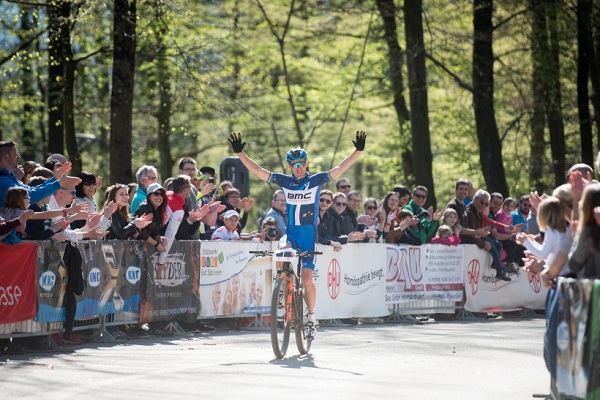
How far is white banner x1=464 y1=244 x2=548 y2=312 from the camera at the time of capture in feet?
69.8

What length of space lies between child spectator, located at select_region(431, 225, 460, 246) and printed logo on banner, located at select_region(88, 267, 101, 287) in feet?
27.2

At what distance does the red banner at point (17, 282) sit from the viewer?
12.5 metres

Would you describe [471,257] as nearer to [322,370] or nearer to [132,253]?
[132,253]

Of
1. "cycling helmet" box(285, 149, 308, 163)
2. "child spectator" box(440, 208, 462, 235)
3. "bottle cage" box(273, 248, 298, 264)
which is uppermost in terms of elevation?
"cycling helmet" box(285, 149, 308, 163)

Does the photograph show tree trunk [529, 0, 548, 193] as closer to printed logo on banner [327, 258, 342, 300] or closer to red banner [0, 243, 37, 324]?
printed logo on banner [327, 258, 342, 300]

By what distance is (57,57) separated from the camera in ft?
81.3

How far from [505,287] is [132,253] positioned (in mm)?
9586

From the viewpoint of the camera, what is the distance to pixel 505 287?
2208 cm

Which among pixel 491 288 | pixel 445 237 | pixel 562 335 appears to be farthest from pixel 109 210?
pixel 491 288

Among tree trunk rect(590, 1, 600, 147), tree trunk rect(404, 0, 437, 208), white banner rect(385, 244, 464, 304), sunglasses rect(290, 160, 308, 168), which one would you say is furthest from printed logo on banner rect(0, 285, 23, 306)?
tree trunk rect(590, 1, 600, 147)

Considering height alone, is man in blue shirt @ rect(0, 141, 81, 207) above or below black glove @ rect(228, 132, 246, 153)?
below

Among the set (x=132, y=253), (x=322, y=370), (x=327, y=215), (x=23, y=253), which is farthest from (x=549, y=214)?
(x=327, y=215)

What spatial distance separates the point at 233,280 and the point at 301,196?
162 inches

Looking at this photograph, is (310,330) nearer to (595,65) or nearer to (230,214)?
(230,214)
